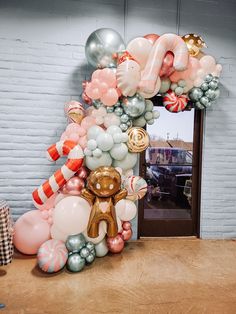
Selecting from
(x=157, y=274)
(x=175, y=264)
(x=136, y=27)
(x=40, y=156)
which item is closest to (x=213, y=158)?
(x=175, y=264)

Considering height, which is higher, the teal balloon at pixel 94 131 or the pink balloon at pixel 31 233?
the teal balloon at pixel 94 131

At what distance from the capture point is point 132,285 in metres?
2.19

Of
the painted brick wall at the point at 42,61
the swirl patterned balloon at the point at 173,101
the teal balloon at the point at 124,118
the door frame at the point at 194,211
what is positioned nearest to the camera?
the teal balloon at the point at 124,118

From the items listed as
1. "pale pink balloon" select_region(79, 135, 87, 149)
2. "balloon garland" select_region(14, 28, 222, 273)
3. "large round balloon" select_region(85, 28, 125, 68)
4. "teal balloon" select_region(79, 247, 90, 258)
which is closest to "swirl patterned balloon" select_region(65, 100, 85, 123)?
"balloon garland" select_region(14, 28, 222, 273)

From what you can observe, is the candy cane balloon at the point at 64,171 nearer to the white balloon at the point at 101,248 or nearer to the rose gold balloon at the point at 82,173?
the rose gold balloon at the point at 82,173

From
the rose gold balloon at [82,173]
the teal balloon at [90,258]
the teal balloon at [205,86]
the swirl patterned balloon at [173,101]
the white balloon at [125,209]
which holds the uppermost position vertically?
the teal balloon at [205,86]

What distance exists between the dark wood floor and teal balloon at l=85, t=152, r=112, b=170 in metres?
0.95

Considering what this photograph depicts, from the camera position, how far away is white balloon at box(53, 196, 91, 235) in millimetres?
2414

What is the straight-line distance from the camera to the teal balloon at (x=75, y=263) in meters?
2.35

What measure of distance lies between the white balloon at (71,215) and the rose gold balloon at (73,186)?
10 centimetres

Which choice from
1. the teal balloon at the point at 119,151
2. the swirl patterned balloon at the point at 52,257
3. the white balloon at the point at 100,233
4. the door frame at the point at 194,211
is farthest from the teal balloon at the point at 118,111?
the swirl patterned balloon at the point at 52,257

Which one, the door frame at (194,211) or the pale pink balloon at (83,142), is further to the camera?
the door frame at (194,211)

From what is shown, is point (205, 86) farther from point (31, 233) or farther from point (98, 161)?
point (31, 233)

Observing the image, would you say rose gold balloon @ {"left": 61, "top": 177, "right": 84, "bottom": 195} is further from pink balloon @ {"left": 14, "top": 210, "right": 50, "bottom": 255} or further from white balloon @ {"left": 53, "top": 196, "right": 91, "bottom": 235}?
pink balloon @ {"left": 14, "top": 210, "right": 50, "bottom": 255}
